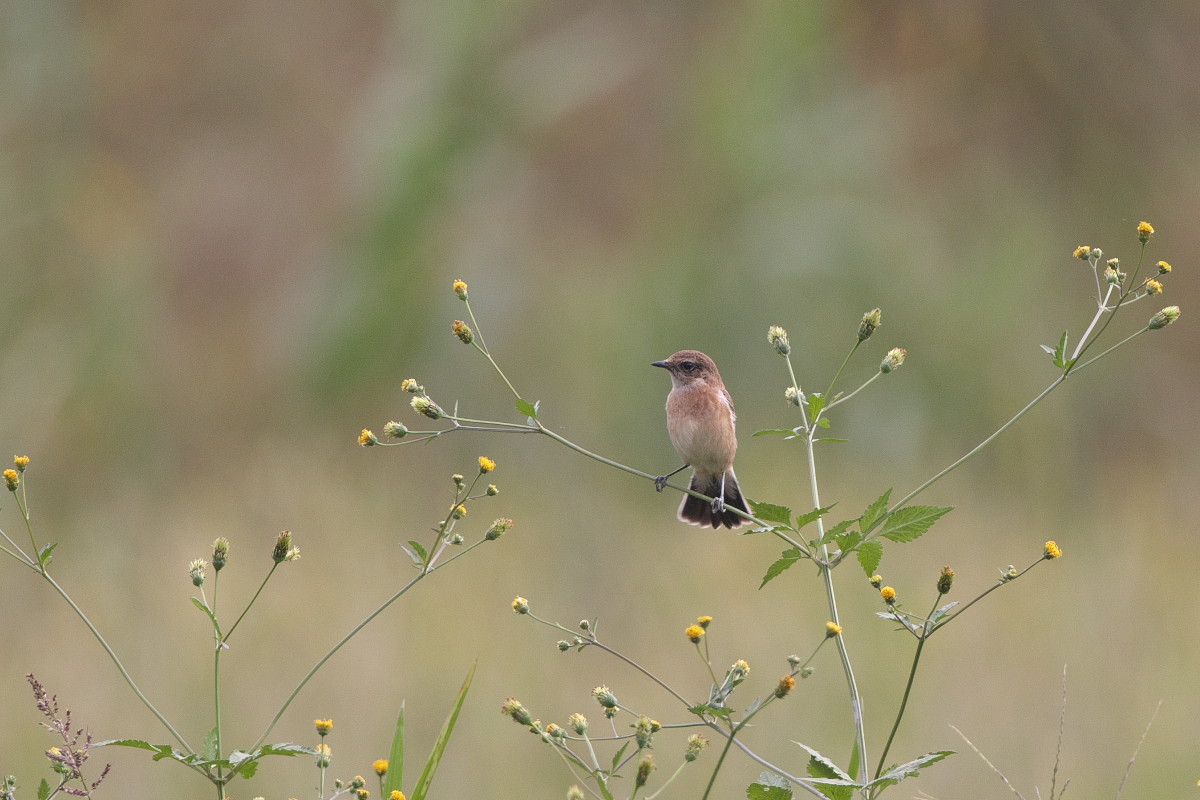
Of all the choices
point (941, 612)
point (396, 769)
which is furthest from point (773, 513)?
point (396, 769)

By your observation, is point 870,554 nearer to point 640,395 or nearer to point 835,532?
point 835,532

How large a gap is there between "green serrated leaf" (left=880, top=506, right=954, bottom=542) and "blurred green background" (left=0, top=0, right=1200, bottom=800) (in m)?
2.33

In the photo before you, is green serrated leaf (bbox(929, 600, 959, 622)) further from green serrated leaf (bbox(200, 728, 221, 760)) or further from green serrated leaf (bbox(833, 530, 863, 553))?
green serrated leaf (bbox(200, 728, 221, 760))

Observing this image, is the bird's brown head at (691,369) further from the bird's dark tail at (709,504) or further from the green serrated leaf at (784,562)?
the green serrated leaf at (784,562)

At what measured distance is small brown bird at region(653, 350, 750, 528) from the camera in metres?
3.89

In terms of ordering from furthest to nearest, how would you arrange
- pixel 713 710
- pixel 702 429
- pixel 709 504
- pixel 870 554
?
pixel 709 504 → pixel 702 429 → pixel 870 554 → pixel 713 710

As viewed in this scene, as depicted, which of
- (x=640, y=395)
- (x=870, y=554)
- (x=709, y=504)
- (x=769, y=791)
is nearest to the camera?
(x=769, y=791)

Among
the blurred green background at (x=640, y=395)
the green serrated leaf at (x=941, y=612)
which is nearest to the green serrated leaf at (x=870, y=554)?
the green serrated leaf at (x=941, y=612)

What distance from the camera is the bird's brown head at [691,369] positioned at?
160 inches

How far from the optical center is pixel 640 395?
6.88m

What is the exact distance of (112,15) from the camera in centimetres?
1266

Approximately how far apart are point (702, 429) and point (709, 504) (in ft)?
1.00

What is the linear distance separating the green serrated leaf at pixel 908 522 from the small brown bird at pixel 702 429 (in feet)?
5.26

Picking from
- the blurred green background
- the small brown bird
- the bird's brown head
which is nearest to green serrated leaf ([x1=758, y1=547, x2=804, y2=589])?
the small brown bird
